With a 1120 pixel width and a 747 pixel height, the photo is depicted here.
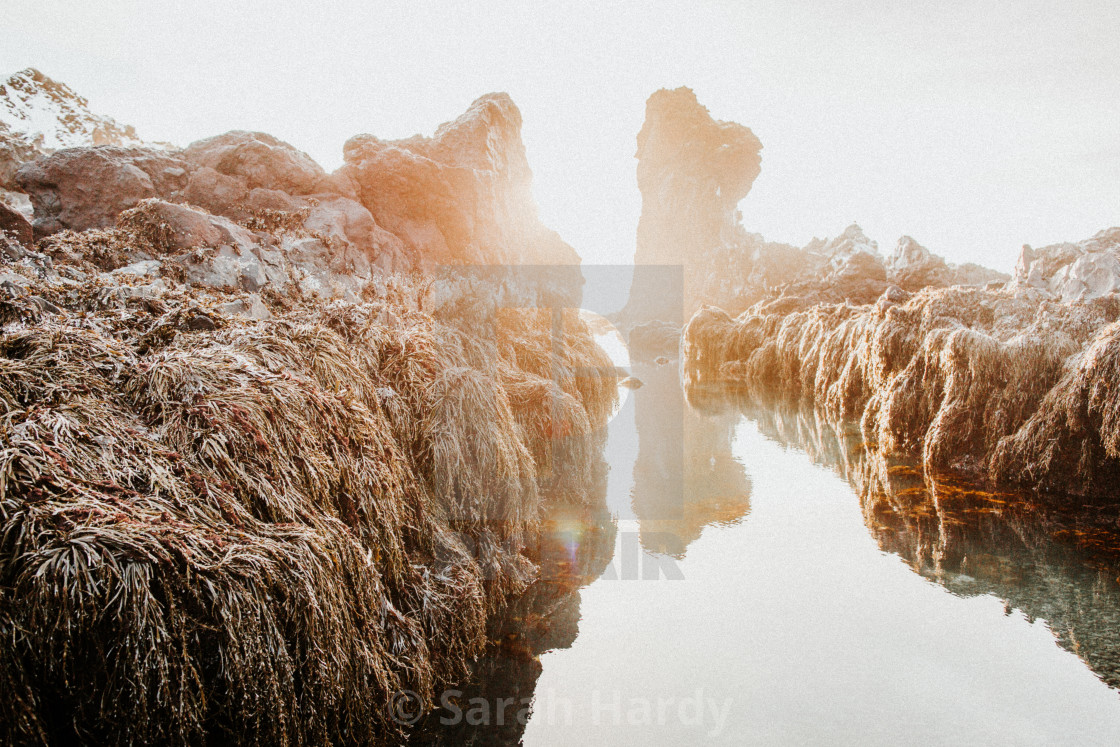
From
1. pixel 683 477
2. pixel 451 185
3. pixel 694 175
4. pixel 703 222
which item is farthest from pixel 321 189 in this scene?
pixel 694 175

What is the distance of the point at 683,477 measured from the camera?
12.4m

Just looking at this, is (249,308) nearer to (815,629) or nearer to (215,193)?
(815,629)

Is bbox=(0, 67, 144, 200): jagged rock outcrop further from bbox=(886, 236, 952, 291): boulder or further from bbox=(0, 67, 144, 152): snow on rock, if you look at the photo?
bbox=(886, 236, 952, 291): boulder

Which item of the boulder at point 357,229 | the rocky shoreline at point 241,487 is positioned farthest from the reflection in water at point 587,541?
the boulder at point 357,229

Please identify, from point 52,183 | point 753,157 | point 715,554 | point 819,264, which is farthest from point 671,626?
point 753,157

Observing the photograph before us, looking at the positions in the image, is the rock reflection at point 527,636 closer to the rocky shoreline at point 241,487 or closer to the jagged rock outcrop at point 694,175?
the rocky shoreline at point 241,487

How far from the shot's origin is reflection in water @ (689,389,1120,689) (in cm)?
607

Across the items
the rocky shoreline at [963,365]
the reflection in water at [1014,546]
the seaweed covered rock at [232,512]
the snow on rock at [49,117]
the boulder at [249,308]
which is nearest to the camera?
the seaweed covered rock at [232,512]

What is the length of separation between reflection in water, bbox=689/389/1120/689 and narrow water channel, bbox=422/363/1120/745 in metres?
0.03

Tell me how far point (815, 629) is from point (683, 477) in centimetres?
613

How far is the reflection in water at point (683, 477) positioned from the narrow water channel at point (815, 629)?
0.10m

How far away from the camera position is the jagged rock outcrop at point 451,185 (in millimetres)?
17016

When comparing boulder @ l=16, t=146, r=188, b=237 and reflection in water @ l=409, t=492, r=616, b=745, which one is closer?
reflection in water @ l=409, t=492, r=616, b=745

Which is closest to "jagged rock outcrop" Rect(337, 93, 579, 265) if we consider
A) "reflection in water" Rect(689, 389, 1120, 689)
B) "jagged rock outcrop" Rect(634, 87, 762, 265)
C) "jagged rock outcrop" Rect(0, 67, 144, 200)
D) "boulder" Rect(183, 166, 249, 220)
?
Result: "boulder" Rect(183, 166, 249, 220)
